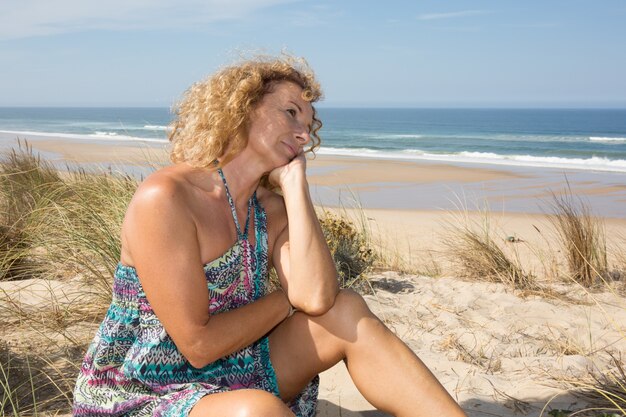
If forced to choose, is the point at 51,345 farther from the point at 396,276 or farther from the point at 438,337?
the point at 396,276

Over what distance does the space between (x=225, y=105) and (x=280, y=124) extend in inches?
8.8

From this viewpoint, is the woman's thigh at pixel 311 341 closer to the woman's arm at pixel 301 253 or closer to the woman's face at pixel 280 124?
the woman's arm at pixel 301 253

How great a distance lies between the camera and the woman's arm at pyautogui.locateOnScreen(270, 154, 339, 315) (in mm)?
2234

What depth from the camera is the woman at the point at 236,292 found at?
77.0 inches

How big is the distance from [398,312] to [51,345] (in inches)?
80.2

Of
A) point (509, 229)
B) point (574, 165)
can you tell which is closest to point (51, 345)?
point (509, 229)

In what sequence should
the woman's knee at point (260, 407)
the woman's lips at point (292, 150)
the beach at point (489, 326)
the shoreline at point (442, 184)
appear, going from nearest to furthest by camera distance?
1. the woman's knee at point (260, 407)
2. the woman's lips at point (292, 150)
3. the beach at point (489, 326)
4. the shoreline at point (442, 184)

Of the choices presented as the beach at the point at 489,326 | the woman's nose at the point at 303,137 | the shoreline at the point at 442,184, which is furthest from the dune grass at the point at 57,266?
the shoreline at the point at 442,184

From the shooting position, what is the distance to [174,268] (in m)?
1.94

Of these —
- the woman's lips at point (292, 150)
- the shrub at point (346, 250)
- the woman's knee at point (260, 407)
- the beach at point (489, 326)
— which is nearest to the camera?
the woman's knee at point (260, 407)

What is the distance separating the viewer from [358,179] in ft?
47.1

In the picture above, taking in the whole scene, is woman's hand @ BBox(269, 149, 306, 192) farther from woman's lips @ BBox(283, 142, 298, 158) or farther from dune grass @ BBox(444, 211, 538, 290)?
dune grass @ BBox(444, 211, 538, 290)

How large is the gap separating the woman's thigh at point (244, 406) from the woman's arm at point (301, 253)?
1.59 feet

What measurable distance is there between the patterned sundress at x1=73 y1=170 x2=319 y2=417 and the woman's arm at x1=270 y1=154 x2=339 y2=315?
0.23 metres
